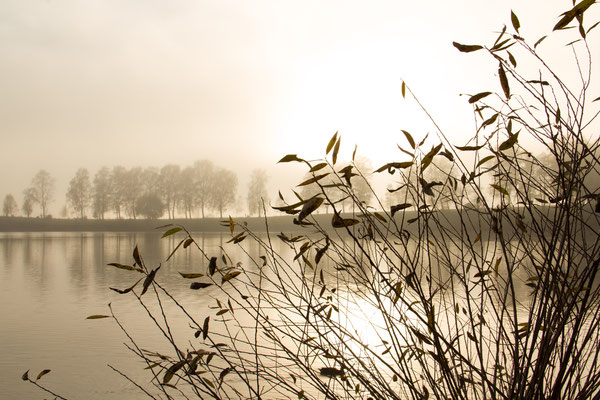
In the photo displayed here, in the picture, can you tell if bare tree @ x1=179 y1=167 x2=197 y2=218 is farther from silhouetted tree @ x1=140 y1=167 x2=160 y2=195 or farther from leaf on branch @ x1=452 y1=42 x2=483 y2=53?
leaf on branch @ x1=452 y1=42 x2=483 y2=53

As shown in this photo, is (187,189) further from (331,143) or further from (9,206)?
(331,143)

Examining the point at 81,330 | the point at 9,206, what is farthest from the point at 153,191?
the point at 81,330

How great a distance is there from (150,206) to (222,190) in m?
9.64

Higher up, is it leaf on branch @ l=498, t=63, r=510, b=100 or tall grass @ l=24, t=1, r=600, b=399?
leaf on branch @ l=498, t=63, r=510, b=100

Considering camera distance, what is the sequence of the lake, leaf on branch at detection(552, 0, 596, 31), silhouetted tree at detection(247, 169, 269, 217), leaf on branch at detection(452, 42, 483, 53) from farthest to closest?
silhouetted tree at detection(247, 169, 269, 217), the lake, leaf on branch at detection(452, 42, 483, 53), leaf on branch at detection(552, 0, 596, 31)

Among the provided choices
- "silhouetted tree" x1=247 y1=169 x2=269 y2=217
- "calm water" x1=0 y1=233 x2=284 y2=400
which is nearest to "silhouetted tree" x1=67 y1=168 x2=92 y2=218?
"silhouetted tree" x1=247 y1=169 x2=269 y2=217

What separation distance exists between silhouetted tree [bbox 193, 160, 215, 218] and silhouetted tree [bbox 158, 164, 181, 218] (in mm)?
2816

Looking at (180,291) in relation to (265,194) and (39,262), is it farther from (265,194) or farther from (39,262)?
(265,194)

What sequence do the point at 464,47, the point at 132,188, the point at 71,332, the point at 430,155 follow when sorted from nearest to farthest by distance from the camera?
the point at 464,47 → the point at 430,155 → the point at 71,332 → the point at 132,188

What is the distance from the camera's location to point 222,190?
212 feet

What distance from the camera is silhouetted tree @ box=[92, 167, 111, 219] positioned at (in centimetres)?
6906

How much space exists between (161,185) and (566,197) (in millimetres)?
69119

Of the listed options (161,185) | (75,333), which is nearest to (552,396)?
(75,333)

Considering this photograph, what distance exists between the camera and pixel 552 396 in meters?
1.72
